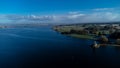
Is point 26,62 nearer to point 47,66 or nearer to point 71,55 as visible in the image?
point 47,66

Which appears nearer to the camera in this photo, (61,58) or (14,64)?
(14,64)

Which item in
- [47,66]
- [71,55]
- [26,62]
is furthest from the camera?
[71,55]

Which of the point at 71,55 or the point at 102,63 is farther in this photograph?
the point at 71,55

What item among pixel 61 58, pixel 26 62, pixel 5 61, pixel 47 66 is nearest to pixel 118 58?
pixel 61 58

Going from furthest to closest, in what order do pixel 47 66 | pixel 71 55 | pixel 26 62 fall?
pixel 71 55, pixel 26 62, pixel 47 66

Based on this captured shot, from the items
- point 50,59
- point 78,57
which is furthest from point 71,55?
point 50,59

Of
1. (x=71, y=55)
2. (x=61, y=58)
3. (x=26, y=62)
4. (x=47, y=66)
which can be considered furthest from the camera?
(x=71, y=55)

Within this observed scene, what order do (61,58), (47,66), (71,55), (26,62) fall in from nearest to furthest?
(47,66) → (26,62) → (61,58) → (71,55)

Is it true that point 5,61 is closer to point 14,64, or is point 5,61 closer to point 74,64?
point 14,64
